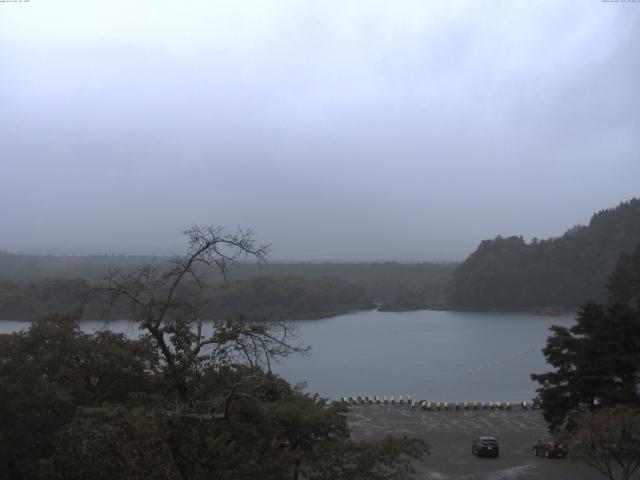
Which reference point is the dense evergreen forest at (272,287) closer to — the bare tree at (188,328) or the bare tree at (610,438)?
the bare tree at (610,438)

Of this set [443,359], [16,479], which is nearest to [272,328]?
[16,479]

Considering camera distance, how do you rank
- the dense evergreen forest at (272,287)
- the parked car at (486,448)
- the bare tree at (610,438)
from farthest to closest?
the dense evergreen forest at (272,287), the parked car at (486,448), the bare tree at (610,438)

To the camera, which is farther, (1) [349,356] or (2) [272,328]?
(1) [349,356]

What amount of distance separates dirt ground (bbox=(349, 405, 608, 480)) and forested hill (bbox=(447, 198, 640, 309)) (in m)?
42.5

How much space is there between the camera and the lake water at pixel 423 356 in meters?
28.3

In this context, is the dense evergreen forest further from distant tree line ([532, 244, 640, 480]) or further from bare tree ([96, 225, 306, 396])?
bare tree ([96, 225, 306, 396])

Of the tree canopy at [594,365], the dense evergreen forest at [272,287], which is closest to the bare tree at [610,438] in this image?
the tree canopy at [594,365]

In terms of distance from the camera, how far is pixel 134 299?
14.9ft

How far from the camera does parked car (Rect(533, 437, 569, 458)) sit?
41.2 feet

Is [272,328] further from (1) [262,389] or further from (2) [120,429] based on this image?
(2) [120,429]

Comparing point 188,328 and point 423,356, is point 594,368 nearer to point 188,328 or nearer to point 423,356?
point 188,328

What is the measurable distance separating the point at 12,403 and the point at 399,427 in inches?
429

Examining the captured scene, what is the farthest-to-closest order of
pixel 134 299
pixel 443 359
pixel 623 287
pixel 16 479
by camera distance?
pixel 443 359
pixel 623 287
pixel 16 479
pixel 134 299

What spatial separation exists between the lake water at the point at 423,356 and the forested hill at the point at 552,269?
389cm
